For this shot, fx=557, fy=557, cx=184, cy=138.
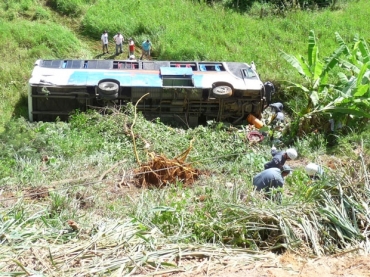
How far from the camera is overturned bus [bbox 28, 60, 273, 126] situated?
1273 centimetres

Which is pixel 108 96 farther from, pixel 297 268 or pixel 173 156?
pixel 297 268

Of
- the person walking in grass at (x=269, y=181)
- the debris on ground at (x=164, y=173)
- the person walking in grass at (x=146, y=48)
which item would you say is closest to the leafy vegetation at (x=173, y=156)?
the person walking in grass at (x=269, y=181)

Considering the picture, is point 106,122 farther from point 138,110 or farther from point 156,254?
point 156,254

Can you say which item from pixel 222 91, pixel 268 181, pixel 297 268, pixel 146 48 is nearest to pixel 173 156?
pixel 222 91

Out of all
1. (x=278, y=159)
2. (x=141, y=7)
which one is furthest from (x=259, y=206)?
(x=141, y=7)

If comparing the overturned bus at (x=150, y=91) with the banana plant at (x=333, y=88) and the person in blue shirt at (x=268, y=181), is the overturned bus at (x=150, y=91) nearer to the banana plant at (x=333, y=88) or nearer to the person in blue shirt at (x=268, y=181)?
the banana plant at (x=333, y=88)

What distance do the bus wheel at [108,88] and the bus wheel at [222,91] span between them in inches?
89.0

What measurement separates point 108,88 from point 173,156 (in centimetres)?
251

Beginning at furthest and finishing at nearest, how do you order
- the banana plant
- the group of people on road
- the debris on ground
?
1. the group of people on road
2. the banana plant
3. the debris on ground

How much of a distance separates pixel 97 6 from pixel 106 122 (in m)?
8.31

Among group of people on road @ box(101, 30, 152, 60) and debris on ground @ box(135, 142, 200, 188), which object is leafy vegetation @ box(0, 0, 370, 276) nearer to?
debris on ground @ box(135, 142, 200, 188)

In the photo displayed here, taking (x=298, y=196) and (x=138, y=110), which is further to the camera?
(x=138, y=110)

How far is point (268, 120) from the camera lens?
13500 millimetres

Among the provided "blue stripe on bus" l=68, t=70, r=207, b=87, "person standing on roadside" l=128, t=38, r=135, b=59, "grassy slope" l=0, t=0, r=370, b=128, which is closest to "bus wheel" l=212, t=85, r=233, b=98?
"blue stripe on bus" l=68, t=70, r=207, b=87
